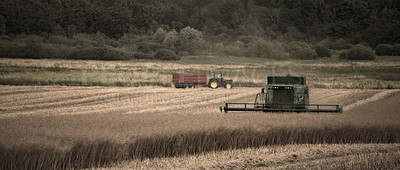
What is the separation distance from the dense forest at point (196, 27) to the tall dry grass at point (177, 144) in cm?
3765

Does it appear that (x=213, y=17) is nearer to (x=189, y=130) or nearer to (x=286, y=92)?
(x=286, y=92)

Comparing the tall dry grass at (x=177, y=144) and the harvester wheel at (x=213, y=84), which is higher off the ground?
the harvester wheel at (x=213, y=84)

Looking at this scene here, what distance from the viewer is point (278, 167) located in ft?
38.0

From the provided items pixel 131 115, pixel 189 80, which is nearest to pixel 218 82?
pixel 189 80

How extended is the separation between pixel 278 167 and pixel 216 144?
239cm

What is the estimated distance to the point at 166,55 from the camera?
59.3m

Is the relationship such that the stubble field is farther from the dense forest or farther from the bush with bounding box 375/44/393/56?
the dense forest

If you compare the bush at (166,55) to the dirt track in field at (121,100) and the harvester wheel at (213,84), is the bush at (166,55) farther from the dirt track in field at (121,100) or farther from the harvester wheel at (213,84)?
the harvester wheel at (213,84)

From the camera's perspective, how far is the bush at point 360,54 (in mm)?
48781

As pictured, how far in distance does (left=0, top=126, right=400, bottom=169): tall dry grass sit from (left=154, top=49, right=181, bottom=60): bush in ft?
148

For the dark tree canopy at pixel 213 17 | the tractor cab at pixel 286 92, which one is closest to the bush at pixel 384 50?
the dark tree canopy at pixel 213 17

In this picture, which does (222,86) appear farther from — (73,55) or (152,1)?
(152,1)

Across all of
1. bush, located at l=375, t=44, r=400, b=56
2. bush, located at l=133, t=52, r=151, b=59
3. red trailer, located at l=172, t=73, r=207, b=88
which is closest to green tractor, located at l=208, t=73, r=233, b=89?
red trailer, located at l=172, t=73, r=207, b=88

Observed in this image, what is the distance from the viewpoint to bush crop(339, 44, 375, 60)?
48781mm
